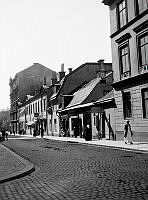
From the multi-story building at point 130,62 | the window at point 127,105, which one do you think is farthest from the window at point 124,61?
the window at point 127,105

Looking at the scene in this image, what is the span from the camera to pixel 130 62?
2327cm

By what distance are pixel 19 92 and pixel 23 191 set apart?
73.5m

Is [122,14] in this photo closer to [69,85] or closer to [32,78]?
[69,85]

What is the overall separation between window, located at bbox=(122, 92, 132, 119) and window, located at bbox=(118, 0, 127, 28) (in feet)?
20.3

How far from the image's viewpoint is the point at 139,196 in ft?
19.0

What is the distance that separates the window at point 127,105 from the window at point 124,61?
166cm

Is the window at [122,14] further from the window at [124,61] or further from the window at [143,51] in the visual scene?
the window at [143,51]

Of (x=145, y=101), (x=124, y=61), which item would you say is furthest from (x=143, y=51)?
(x=145, y=101)

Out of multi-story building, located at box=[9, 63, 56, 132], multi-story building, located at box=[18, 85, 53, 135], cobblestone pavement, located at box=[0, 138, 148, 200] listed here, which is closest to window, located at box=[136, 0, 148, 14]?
cobblestone pavement, located at box=[0, 138, 148, 200]

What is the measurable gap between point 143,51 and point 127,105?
16.0ft

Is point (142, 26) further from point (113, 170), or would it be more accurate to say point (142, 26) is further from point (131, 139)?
point (113, 170)

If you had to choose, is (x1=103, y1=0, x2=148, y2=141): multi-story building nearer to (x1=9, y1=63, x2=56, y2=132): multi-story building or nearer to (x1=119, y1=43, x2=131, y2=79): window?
(x1=119, y1=43, x2=131, y2=79): window

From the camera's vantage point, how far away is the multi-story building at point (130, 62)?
21.4m

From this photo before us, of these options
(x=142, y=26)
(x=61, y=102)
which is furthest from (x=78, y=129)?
(x=142, y=26)
